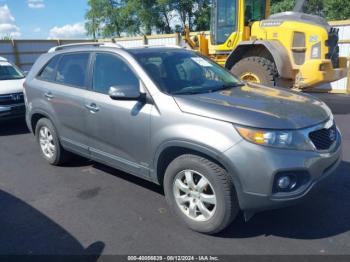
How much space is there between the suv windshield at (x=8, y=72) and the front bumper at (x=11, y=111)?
4.10ft

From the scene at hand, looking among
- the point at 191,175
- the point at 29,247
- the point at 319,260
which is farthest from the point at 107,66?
the point at 319,260

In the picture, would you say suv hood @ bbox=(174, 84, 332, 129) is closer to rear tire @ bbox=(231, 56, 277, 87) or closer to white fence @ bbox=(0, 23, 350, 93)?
rear tire @ bbox=(231, 56, 277, 87)

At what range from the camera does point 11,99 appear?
25.0 feet

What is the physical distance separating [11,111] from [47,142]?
9.34 ft

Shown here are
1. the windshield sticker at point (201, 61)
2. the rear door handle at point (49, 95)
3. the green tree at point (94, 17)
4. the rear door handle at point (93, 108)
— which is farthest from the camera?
the green tree at point (94, 17)

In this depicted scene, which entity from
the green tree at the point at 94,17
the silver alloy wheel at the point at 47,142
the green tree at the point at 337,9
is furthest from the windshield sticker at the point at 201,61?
the green tree at the point at 94,17

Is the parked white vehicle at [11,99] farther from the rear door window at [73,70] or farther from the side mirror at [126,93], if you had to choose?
the side mirror at [126,93]

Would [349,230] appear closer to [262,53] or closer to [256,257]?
[256,257]

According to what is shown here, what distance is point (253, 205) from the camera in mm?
2961

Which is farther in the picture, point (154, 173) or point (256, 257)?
point (154, 173)

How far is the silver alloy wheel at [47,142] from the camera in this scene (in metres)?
5.24

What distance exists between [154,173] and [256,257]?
1322mm

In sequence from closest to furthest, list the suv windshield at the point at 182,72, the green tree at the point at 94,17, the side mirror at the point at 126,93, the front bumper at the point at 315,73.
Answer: the side mirror at the point at 126,93, the suv windshield at the point at 182,72, the front bumper at the point at 315,73, the green tree at the point at 94,17

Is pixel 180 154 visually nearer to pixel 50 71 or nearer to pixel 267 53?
pixel 50 71
